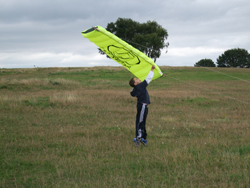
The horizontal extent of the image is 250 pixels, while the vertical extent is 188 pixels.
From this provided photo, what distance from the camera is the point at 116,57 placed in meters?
7.95

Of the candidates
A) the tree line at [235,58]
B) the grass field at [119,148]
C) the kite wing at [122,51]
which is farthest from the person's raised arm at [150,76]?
the tree line at [235,58]

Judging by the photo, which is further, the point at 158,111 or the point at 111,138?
the point at 158,111

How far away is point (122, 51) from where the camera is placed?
7500mm

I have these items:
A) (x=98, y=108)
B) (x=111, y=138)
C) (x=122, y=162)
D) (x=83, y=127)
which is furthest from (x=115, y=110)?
(x=122, y=162)

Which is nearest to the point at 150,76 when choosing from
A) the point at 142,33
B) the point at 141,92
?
the point at 141,92

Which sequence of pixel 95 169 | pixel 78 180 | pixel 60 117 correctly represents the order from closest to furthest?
pixel 78 180 → pixel 95 169 → pixel 60 117

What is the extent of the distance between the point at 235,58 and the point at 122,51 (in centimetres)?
7717

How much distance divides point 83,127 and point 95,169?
13.1 feet

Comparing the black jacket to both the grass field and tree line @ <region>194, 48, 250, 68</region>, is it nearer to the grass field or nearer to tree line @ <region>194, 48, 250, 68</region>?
the grass field

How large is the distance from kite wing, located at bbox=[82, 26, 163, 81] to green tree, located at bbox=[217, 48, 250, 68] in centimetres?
7499

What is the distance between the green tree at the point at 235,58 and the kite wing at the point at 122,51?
75.0 meters

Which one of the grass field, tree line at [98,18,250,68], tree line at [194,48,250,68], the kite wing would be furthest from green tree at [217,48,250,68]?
the kite wing

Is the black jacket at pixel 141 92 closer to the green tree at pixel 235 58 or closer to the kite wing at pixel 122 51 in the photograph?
the kite wing at pixel 122 51

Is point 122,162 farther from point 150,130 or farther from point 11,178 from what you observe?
point 150,130
